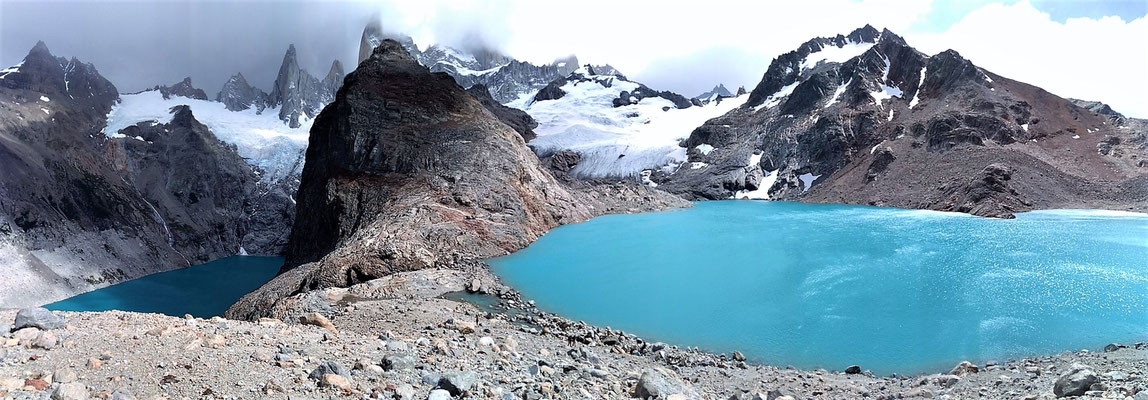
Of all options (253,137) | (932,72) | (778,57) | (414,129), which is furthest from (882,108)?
(253,137)

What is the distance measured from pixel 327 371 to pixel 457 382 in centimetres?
185

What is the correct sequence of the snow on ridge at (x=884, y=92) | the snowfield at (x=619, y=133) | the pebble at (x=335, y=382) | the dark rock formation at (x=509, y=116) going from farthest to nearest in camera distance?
1. the dark rock formation at (x=509, y=116)
2. the snowfield at (x=619, y=133)
3. the snow on ridge at (x=884, y=92)
4. the pebble at (x=335, y=382)

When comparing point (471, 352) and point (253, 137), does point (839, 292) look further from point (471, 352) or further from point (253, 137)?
point (253, 137)

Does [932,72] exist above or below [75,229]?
above

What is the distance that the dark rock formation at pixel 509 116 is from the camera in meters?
154

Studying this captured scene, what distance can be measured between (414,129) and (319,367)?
4763cm

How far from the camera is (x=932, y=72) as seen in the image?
115375 millimetres

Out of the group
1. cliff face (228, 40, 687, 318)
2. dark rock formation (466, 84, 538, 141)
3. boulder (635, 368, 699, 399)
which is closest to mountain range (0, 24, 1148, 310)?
cliff face (228, 40, 687, 318)

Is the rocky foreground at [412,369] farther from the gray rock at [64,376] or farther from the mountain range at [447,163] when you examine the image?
the mountain range at [447,163]

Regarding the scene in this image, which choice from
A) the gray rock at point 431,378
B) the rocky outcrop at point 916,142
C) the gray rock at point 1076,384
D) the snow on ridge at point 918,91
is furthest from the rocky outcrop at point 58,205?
the snow on ridge at point 918,91

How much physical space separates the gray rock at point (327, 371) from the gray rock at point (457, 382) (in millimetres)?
1384

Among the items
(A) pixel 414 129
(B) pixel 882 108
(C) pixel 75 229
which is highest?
(B) pixel 882 108

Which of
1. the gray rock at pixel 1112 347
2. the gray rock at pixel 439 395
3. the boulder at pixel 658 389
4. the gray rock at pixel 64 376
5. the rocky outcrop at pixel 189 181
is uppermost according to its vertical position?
the gray rock at pixel 1112 347

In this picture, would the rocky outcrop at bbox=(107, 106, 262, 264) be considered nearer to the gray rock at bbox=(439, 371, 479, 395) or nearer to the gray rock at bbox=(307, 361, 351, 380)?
the gray rock at bbox=(307, 361, 351, 380)
